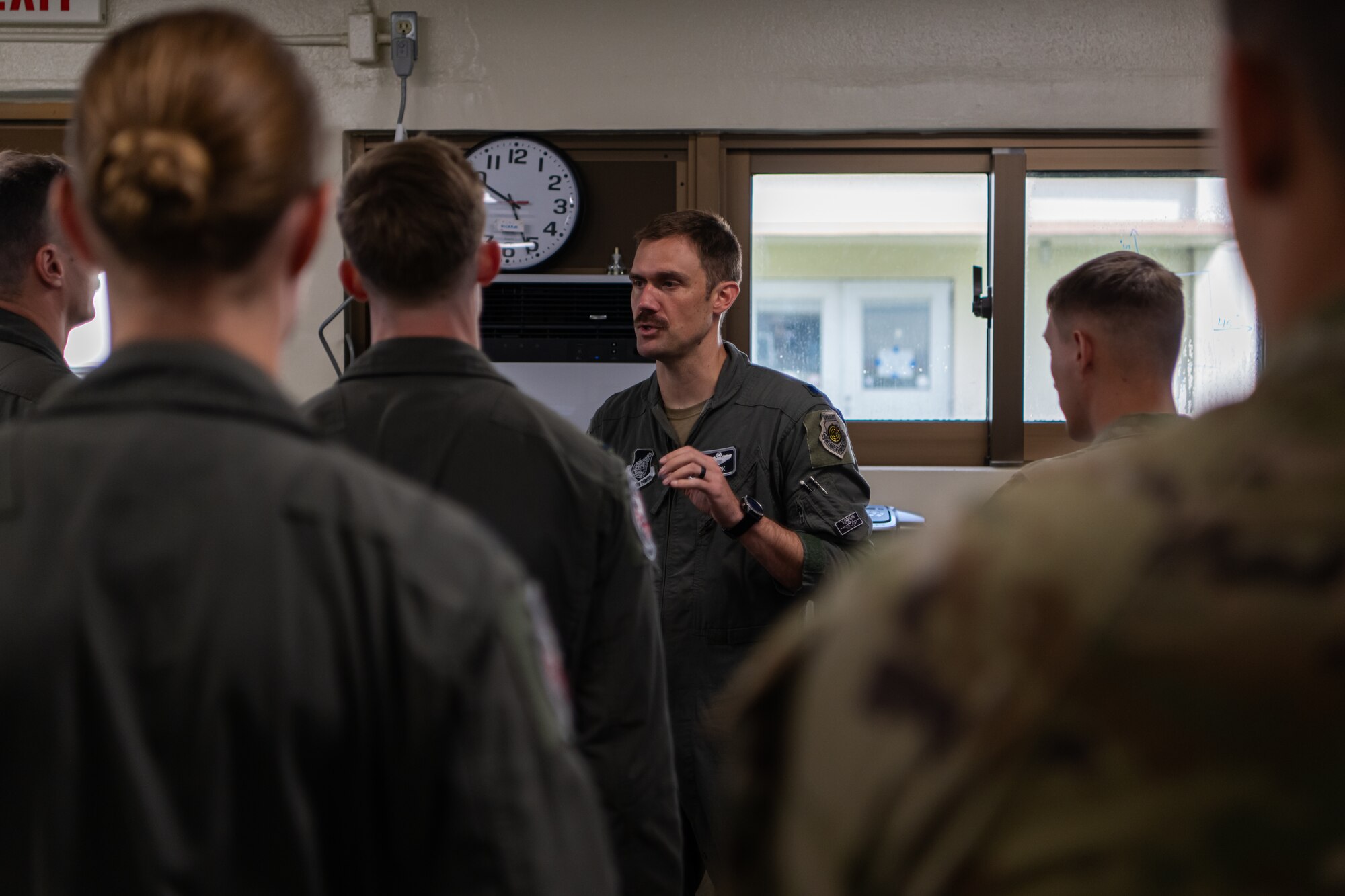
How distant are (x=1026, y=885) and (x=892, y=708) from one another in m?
0.09

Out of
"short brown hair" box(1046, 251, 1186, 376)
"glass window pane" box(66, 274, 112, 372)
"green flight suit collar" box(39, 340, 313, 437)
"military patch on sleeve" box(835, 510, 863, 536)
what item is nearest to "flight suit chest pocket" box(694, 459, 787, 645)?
"military patch on sleeve" box(835, 510, 863, 536)

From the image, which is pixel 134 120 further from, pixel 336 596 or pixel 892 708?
pixel 892 708

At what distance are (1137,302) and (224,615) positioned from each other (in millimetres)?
1599

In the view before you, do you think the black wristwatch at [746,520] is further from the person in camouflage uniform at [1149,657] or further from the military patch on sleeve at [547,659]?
the person in camouflage uniform at [1149,657]

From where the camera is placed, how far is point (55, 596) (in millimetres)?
582

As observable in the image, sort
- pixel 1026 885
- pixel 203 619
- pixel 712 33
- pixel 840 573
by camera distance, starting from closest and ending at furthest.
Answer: pixel 1026 885 < pixel 203 619 < pixel 840 573 < pixel 712 33

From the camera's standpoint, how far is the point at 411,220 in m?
1.13

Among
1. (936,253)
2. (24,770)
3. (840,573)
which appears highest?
(936,253)

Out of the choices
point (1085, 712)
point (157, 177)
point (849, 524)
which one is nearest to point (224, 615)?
point (157, 177)

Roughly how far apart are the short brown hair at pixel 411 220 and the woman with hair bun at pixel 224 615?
1.52 feet

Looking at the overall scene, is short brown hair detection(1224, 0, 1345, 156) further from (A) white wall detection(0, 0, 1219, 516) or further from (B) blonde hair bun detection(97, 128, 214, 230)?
(A) white wall detection(0, 0, 1219, 516)

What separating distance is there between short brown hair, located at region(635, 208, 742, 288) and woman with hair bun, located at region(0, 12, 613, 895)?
A: 165 cm

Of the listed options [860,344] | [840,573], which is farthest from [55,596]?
[860,344]

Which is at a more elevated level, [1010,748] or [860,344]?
[860,344]
